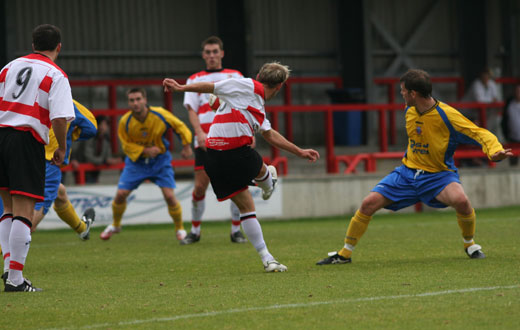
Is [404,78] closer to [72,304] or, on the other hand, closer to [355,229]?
[355,229]

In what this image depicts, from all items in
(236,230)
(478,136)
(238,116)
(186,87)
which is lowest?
(236,230)

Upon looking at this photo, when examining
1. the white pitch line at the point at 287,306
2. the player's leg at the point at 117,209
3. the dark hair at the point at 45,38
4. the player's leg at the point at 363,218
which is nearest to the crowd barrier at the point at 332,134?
the player's leg at the point at 117,209

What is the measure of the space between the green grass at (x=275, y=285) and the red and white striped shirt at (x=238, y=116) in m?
1.13

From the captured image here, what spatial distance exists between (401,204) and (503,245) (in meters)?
1.93

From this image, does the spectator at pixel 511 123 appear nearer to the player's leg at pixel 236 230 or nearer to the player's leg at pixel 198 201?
the player's leg at pixel 236 230

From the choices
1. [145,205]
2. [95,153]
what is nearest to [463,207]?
[145,205]

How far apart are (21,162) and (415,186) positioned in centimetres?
346

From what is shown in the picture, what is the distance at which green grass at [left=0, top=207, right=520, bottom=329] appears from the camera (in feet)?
17.9

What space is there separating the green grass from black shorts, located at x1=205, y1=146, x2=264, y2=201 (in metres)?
0.72

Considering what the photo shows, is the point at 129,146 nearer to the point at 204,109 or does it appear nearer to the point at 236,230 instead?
the point at 204,109

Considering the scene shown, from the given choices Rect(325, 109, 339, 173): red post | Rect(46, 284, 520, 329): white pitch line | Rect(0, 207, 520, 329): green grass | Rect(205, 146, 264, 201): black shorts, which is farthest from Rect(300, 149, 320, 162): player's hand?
Rect(325, 109, 339, 173): red post

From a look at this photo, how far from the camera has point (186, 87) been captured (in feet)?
23.4

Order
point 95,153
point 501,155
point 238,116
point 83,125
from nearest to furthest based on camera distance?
1. point 501,155
2. point 238,116
3. point 83,125
4. point 95,153

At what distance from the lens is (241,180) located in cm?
787
